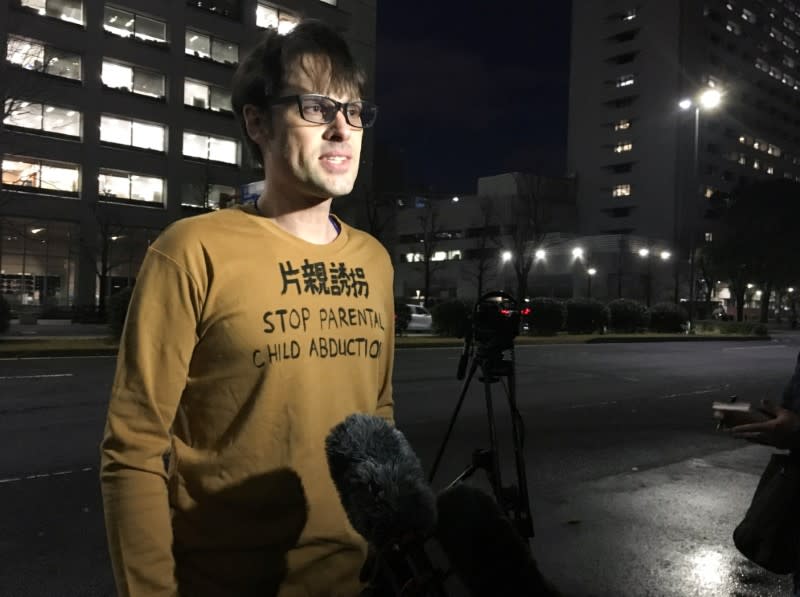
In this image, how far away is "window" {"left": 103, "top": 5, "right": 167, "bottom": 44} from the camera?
40062 millimetres

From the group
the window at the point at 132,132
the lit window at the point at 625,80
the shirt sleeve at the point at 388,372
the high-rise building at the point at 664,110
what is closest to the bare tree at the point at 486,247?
the high-rise building at the point at 664,110

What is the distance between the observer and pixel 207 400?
4.76ft

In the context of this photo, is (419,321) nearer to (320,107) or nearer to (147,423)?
(320,107)

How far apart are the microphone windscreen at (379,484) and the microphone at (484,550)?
0.31 feet

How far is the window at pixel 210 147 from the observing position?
4372 centimetres

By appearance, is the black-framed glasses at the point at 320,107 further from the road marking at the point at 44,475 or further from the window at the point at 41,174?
the window at the point at 41,174

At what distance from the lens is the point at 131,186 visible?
41.3 meters

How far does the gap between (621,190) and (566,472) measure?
79811 millimetres

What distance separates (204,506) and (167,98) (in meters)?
45.9

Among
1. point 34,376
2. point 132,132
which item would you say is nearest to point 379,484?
point 34,376

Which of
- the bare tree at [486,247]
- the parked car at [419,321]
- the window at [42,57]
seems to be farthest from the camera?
the bare tree at [486,247]

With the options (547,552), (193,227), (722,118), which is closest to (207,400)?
(193,227)

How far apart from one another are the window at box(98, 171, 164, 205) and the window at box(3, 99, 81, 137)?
3.15m

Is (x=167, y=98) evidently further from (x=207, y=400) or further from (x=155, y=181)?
(x=207, y=400)
